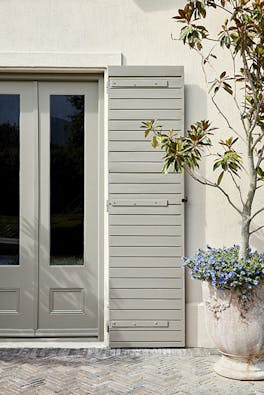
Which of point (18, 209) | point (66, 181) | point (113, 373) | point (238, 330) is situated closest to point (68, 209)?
point (66, 181)

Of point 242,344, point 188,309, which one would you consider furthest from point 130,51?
point 242,344

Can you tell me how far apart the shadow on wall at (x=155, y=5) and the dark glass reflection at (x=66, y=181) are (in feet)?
3.22

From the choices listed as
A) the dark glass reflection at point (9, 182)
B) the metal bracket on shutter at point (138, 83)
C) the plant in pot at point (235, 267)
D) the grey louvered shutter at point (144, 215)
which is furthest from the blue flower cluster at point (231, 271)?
the dark glass reflection at point (9, 182)

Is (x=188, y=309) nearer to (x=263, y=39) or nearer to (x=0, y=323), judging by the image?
(x=0, y=323)

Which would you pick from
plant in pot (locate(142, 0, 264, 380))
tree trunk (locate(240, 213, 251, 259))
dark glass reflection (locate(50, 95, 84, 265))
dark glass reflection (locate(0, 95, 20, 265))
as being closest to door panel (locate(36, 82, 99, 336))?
dark glass reflection (locate(50, 95, 84, 265))

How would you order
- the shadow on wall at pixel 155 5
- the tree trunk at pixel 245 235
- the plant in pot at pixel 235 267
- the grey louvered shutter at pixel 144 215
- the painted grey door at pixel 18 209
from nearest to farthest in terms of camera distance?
the plant in pot at pixel 235 267, the tree trunk at pixel 245 235, the grey louvered shutter at pixel 144 215, the shadow on wall at pixel 155 5, the painted grey door at pixel 18 209

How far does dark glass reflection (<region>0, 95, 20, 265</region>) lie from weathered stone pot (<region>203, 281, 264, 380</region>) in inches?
74.8

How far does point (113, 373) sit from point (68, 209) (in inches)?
62.4

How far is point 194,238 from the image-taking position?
4934 mm

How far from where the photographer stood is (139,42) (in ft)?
16.3

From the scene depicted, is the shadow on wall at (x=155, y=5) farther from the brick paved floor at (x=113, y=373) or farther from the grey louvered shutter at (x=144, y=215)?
the brick paved floor at (x=113, y=373)

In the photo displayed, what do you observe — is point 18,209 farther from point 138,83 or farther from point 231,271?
point 231,271

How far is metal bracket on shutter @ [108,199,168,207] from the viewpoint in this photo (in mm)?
4859

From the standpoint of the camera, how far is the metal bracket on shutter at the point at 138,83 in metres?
4.86
